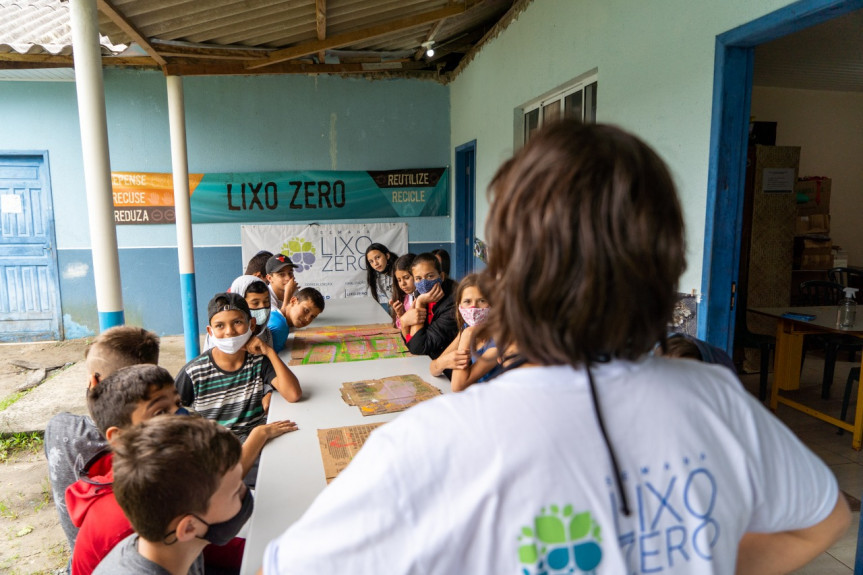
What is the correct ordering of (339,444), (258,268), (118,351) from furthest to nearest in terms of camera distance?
(258,268), (118,351), (339,444)

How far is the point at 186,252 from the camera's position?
505 centimetres

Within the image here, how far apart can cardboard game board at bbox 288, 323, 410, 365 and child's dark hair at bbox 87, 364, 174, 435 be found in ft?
3.37

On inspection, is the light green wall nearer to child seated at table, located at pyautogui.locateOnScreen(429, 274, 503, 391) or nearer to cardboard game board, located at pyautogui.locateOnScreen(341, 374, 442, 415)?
child seated at table, located at pyautogui.locateOnScreen(429, 274, 503, 391)

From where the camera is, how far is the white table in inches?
48.3

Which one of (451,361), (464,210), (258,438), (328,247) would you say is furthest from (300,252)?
(258,438)

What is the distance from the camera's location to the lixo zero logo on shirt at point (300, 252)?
6.62 m

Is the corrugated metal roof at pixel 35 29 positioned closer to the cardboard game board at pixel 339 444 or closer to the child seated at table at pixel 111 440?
the child seated at table at pixel 111 440

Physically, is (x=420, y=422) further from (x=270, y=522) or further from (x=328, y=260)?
(x=328, y=260)

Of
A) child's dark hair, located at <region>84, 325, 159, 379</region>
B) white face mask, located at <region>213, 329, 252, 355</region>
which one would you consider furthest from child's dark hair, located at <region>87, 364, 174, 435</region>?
white face mask, located at <region>213, 329, 252, 355</region>

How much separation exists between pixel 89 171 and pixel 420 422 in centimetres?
306

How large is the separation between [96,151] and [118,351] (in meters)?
1.59

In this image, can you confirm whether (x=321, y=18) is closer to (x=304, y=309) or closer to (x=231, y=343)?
(x=304, y=309)

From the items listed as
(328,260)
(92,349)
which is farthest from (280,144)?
(92,349)

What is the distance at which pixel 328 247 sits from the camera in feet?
22.0
